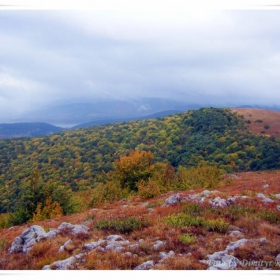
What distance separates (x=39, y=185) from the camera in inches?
590

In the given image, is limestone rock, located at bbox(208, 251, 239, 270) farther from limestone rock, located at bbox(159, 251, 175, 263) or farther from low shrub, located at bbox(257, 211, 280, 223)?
low shrub, located at bbox(257, 211, 280, 223)

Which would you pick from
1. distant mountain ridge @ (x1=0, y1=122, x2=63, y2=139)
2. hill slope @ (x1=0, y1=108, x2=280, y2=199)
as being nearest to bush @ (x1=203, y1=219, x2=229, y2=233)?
hill slope @ (x1=0, y1=108, x2=280, y2=199)

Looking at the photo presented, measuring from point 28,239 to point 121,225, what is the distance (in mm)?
2439

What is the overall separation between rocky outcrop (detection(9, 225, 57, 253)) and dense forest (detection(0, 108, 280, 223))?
2478cm

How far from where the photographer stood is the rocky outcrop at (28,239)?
6468mm

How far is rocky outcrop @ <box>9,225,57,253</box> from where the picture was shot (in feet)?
21.2

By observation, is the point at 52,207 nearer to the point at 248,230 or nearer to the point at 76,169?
the point at 248,230

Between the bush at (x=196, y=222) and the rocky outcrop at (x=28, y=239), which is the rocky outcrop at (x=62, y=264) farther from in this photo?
the bush at (x=196, y=222)

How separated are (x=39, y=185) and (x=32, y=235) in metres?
8.62

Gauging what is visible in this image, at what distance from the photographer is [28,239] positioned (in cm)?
675

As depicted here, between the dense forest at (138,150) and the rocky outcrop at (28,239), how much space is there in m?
24.8

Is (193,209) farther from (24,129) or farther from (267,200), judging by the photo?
(24,129)

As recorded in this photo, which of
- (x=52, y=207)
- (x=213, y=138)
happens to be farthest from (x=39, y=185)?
(x=213, y=138)

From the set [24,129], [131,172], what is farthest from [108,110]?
[131,172]
